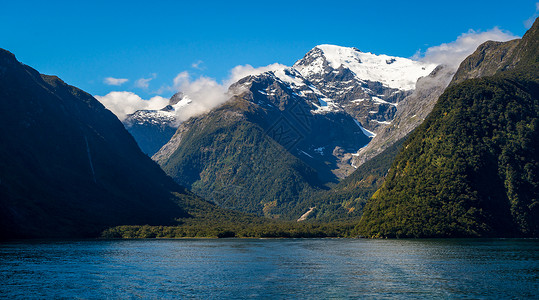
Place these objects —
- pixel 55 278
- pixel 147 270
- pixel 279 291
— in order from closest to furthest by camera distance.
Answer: pixel 279 291, pixel 55 278, pixel 147 270

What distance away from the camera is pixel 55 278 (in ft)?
379

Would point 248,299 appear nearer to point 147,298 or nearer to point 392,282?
point 147,298

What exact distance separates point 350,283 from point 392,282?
377 inches

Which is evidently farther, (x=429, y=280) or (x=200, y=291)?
(x=429, y=280)

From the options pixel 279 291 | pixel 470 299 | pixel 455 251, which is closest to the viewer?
pixel 470 299

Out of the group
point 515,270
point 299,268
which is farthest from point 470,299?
point 299,268

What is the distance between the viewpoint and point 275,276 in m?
119

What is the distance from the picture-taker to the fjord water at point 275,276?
95.3 metres

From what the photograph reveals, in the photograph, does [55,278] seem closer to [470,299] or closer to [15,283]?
[15,283]

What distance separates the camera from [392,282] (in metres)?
107

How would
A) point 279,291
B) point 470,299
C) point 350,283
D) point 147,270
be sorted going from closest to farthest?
point 470,299 → point 279,291 → point 350,283 → point 147,270

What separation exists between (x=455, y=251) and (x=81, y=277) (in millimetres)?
130282

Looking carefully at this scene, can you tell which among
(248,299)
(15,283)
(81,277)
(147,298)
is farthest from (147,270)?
(248,299)

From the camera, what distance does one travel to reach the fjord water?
95.3 metres
